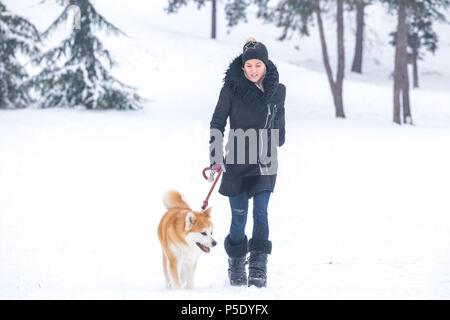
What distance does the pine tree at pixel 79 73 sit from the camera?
2080cm

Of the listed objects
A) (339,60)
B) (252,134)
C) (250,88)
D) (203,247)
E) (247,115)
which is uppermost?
(339,60)

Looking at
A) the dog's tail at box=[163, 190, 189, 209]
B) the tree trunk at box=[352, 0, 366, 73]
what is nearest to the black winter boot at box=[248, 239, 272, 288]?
the dog's tail at box=[163, 190, 189, 209]

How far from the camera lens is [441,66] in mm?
47500

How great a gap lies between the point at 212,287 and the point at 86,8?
16679 millimetres

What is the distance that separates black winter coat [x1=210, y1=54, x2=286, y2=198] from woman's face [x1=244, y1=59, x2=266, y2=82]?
1.8 inches

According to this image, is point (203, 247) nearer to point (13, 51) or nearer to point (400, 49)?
point (13, 51)

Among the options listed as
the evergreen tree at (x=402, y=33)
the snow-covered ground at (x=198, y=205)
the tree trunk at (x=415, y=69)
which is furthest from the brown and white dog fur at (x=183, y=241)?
the tree trunk at (x=415, y=69)

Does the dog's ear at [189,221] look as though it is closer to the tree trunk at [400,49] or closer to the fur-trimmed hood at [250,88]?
the fur-trimmed hood at [250,88]

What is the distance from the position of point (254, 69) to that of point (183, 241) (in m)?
1.58

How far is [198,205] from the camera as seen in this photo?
34.7ft

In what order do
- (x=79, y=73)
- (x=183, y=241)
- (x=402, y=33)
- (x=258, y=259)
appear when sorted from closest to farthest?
(x=183, y=241) < (x=258, y=259) < (x=79, y=73) < (x=402, y=33)

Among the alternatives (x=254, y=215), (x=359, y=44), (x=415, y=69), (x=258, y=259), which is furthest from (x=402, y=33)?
(x=258, y=259)

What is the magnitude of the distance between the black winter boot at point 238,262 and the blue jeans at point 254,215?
2.1 inches

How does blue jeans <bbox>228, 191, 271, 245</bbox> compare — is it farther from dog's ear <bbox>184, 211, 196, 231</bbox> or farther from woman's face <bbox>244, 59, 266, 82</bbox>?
woman's face <bbox>244, 59, 266, 82</bbox>
